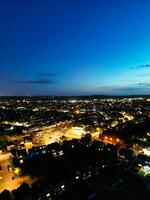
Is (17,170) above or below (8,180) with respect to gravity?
above

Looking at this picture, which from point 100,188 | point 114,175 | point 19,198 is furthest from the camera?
point 114,175

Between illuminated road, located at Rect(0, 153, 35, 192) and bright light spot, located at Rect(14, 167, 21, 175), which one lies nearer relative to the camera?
illuminated road, located at Rect(0, 153, 35, 192)

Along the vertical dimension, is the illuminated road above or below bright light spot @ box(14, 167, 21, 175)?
below

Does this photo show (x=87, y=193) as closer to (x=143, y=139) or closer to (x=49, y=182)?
(x=49, y=182)

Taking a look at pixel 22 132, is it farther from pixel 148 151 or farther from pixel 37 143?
pixel 148 151

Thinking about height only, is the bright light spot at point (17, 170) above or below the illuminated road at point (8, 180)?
above

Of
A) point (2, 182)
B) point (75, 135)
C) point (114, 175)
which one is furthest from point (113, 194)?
point (75, 135)

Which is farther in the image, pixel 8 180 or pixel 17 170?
pixel 17 170

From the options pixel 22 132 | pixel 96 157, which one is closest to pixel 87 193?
pixel 96 157

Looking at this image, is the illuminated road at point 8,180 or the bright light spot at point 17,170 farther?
the bright light spot at point 17,170

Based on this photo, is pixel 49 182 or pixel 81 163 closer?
pixel 49 182

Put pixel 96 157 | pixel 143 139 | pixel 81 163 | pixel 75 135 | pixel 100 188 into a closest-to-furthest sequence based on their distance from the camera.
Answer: pixel 100 188 → pixel 81 163 → pixel 96 157 → pixel 143 139 → pixel 75 135
